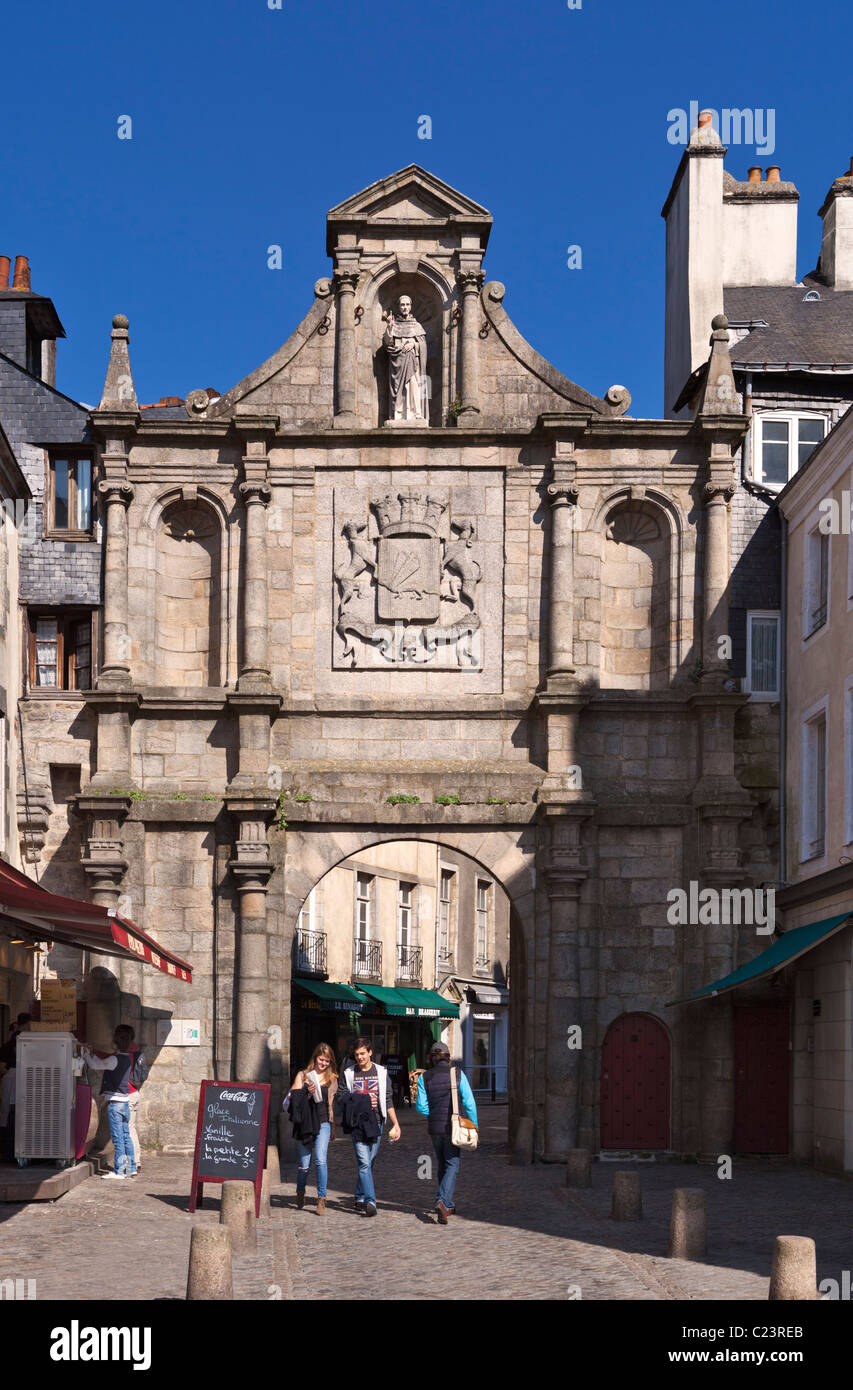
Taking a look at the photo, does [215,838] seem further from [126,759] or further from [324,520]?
[324,520]

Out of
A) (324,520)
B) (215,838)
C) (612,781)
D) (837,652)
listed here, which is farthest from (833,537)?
(215,838)

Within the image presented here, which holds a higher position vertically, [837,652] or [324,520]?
[324,520]

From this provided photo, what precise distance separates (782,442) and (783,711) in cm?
428

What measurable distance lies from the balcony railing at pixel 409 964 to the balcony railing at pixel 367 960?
4.56 feet

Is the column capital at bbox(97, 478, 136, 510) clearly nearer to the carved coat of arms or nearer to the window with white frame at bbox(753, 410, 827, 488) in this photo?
the carved coat of arms

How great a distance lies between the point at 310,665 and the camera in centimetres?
2372

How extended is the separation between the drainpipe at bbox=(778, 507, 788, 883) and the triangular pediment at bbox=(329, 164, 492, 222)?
603cm

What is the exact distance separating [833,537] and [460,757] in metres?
5.64

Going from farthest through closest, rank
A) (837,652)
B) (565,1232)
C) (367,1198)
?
(837,652) < (367,1198) < (565,1232)

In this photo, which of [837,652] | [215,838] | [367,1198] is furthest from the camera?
[215,838]

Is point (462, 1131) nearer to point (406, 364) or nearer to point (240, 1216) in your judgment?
point (240, 1216)

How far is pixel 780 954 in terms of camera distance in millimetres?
20422

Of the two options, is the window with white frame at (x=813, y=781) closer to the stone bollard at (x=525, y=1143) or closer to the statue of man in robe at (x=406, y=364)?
the stone bollard at (x=525, y=1143)

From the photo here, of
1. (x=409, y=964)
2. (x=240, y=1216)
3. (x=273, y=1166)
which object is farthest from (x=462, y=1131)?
(x=409, y=964)
